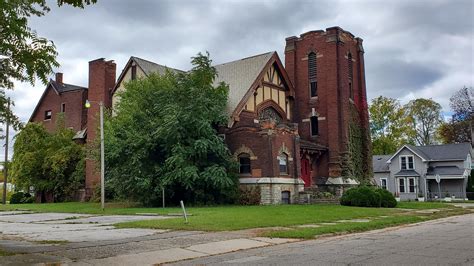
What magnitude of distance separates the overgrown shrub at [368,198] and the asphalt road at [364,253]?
15.7 meters

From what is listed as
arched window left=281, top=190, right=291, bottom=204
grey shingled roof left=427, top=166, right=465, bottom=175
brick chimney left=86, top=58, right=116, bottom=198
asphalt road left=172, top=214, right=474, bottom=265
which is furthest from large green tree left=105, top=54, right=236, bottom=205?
grey shingled roof left=427, top=166, right=465, bottom=175

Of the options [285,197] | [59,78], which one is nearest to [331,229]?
[285,197]

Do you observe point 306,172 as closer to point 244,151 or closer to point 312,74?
point 244,151

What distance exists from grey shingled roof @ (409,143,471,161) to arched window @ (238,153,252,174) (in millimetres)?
30301

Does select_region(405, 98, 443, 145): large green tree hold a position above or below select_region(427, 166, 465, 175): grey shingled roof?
above

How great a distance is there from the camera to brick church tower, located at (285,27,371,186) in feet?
119

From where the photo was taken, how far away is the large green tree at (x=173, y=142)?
1118 inches

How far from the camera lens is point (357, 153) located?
38469 mm

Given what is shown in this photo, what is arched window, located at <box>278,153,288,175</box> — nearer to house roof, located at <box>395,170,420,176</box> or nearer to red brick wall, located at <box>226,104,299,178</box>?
red brick wall, located at <box>226,104,299,178</box>

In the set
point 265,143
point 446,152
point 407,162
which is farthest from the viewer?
point 407,162

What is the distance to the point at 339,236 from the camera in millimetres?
13594

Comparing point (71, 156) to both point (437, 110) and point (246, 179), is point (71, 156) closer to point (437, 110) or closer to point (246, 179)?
point (246, 179)

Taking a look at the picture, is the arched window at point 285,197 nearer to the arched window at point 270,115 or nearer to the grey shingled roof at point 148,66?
the arched window at point 270,115

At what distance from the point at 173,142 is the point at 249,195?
611 centimetres
